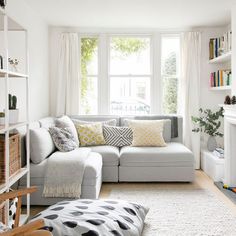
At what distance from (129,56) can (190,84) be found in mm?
1219

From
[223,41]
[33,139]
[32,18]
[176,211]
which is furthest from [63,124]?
[223,41]

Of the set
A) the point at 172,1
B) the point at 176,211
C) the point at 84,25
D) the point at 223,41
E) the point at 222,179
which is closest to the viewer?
the point at 176,211

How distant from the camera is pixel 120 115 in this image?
5906 mm

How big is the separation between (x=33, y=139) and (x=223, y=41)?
11.2ft

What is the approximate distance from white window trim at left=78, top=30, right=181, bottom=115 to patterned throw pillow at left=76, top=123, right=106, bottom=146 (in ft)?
2.74

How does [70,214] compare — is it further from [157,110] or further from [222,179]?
[157,110]

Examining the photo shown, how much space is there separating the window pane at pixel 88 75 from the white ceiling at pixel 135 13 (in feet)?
1.32

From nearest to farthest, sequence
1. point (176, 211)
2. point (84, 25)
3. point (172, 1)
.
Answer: point (176, 211), point (172, 1), point (84, 25)

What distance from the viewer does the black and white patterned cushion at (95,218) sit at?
254 cm

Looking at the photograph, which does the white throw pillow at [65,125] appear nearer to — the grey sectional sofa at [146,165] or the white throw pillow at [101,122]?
the grey sectional sofa at [146,165]

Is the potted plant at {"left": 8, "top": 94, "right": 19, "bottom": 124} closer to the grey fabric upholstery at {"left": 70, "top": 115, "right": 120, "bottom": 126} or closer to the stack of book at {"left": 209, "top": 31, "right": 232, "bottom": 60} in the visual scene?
the grey fabric upholstery at {"left": 70, "top": 115, "right": 120, "bottom": 126}

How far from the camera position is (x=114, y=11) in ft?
15.9

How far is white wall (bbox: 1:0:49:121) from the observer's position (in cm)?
412

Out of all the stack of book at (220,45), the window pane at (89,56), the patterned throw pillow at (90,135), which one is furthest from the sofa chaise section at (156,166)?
the window pane at (89,56)
